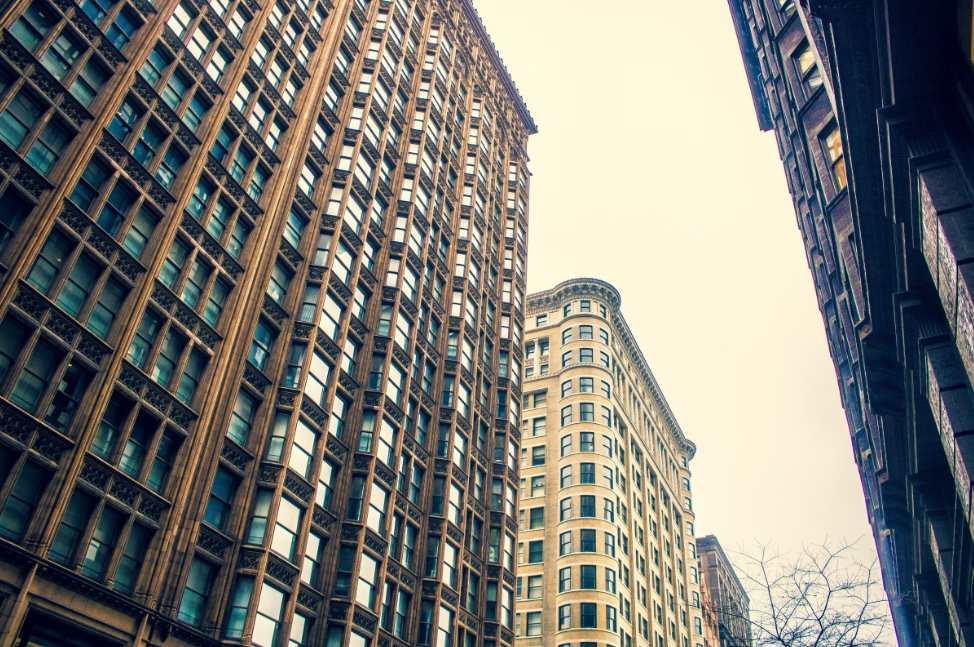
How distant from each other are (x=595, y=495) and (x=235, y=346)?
4865 centimetres

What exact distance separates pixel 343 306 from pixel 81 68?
48.1 ft

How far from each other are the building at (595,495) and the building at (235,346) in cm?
2249

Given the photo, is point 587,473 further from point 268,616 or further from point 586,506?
point 268,616

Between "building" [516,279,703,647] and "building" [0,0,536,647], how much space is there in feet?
73.8

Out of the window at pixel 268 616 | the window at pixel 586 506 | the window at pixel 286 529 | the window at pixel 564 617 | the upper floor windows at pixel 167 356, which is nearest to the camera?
the upper floor windows at pixel 167 356

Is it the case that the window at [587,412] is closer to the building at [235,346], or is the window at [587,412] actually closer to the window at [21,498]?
the building at [235,346]

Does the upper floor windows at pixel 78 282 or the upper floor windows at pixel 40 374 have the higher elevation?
the upper floor windows at pixel 78 282

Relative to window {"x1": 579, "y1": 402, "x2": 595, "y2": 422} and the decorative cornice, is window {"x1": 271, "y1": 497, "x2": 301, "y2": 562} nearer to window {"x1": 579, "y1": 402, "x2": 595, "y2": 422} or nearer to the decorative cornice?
window {"x1": 579, "y1": 402, "x2": 595, "y2": 422}

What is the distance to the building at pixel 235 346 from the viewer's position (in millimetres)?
22031

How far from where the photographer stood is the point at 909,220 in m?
17.2

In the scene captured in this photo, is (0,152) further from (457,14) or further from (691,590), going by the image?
(691,590)

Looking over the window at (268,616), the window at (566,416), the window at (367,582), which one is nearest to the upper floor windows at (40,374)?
the window at (268,616)

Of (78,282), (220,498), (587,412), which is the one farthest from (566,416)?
(78,282)

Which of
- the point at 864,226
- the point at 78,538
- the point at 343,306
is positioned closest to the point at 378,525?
the point at 343,306
